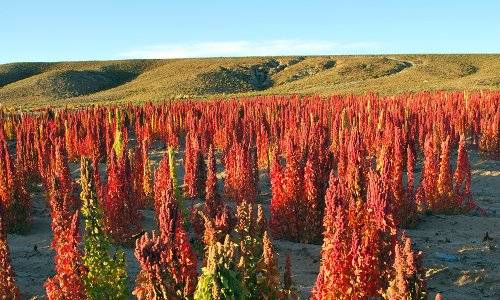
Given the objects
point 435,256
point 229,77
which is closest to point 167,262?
point 435,256

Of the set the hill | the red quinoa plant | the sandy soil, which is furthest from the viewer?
the hill

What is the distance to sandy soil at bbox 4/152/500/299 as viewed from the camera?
818cm

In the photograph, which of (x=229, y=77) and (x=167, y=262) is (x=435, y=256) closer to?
(x=167, y=262)

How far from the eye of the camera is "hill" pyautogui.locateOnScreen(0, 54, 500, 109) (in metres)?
66.5

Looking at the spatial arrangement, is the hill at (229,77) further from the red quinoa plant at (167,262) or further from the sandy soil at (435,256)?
the red quinoa plant at (167,262)

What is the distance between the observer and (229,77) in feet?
270

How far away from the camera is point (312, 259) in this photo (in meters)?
9.40

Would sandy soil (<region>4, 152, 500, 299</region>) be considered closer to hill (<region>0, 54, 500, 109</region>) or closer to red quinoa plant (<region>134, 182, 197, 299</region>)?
red quinoa plant (<region>134, 182, 197, 299</region>)

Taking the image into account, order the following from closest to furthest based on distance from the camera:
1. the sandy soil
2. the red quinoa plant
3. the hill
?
the red quinoa plant, the sandy soil, the hill

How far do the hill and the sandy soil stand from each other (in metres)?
45.8

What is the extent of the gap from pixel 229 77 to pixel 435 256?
74.4 m

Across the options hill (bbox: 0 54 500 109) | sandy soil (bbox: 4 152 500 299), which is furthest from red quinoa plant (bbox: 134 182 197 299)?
hill (bbox: 0 54 500 109)

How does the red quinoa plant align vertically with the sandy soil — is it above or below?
above

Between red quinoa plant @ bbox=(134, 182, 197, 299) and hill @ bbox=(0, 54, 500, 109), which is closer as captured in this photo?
red quinoa plant @ bbox=(134, 182, 197, 299)
